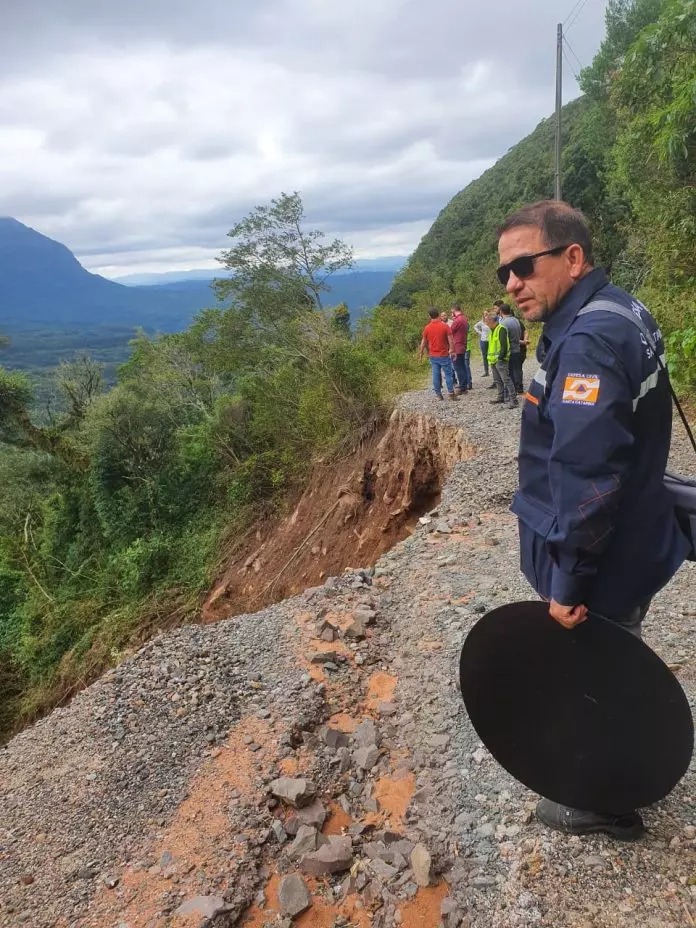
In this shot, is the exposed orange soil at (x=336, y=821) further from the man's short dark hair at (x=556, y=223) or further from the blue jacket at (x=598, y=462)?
the man's short dark hair at (x=556, y=223)

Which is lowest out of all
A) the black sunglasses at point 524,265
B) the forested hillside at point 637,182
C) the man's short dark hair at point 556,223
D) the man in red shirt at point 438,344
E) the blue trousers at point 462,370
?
the blue trousers at point 462,370

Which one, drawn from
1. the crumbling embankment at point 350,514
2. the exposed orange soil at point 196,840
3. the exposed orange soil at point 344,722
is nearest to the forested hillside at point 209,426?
the crumbling embankment at point 350,514

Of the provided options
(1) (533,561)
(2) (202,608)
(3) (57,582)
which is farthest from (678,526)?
(3) (57,582)

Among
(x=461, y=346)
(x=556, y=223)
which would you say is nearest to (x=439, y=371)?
(x=461, y=346)

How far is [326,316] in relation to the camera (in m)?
15.0

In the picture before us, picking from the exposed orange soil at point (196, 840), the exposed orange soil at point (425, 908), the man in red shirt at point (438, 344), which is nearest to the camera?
the exposed orange soil at point (425, 908)

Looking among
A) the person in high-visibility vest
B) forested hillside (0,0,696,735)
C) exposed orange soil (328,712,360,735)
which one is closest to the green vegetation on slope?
forested hillside (0,0,696,735)

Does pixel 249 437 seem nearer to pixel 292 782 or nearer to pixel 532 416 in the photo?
pixel 292 782

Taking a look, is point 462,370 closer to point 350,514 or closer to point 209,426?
point 350,514

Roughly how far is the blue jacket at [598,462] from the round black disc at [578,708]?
14cm

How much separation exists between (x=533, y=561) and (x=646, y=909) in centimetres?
120

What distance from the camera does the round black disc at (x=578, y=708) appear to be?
1709 millimetres

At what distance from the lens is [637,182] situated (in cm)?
1091

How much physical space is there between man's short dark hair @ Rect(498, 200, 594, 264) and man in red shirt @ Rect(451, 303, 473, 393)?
8.66m
